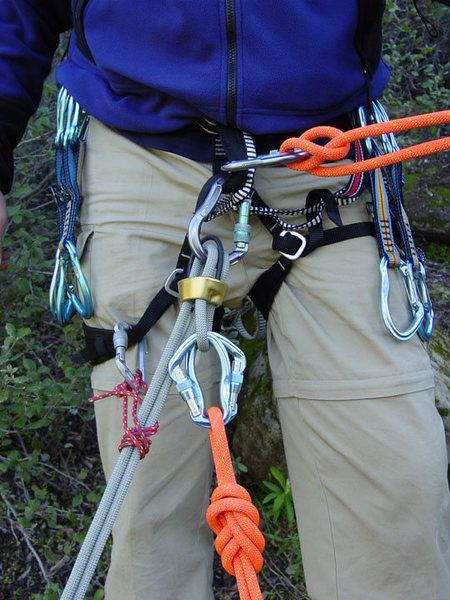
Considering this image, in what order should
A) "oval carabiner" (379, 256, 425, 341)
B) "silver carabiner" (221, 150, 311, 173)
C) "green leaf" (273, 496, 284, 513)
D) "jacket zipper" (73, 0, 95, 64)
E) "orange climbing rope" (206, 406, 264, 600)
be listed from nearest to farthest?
"orange climbing rope" (206, 406, 264, 600)
"silver carabiner" (221, 150, 311, 173)
"oval carabiner" (379, 256, 425, 341)
"jacket zipper" (73, 0, 95, 64)
"green leaf" (273, 496, 284, 513)

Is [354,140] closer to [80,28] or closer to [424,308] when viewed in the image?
[424,308]

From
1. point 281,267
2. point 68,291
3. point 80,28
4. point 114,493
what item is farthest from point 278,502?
point 80,28

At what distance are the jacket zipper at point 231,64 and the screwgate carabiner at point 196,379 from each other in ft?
2.05

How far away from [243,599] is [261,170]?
1.09m

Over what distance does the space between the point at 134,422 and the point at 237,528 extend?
34cm

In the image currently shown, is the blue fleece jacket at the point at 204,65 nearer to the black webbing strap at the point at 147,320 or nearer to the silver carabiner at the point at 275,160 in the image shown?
the silver carabiner at the point at 275,160

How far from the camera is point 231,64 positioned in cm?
136

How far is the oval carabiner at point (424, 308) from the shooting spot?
58.1 inches

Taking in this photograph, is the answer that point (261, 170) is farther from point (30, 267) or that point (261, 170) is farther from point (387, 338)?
point (30, 267)

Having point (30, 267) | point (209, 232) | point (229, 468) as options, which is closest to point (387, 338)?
point (209, 232)

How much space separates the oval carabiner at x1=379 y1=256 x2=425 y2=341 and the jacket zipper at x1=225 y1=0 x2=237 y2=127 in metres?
0.53

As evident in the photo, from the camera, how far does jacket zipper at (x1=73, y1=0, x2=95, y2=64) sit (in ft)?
4.95

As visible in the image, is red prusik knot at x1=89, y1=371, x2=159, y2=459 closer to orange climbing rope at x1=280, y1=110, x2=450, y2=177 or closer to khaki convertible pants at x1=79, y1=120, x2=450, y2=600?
khaki convertible pants at x1=79, y1=120, x2=450, y2=600

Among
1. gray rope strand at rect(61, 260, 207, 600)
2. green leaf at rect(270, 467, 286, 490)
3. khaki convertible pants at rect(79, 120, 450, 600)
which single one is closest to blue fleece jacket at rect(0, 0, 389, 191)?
khaki convertible pants at rect(79, 120, 450, 600)
